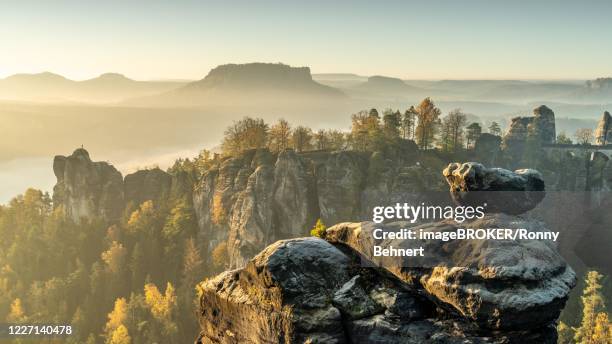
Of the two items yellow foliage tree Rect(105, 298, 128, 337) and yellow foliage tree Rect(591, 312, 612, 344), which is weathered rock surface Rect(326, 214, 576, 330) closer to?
yellow foliage tree Rect(591, 312, 612, 344)

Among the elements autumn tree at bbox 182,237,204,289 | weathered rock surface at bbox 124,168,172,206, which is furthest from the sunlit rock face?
autumn tree at bbox 182,237,204,289

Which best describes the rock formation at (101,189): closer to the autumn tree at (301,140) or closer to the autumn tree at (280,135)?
the autumn tree at (280,135)

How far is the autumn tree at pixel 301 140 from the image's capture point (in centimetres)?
10444

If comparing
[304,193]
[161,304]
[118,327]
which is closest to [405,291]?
[304,193]

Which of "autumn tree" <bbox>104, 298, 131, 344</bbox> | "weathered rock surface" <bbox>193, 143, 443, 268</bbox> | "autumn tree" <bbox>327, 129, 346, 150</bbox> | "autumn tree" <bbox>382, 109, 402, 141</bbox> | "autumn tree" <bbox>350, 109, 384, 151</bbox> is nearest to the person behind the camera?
"autumn tree" <bbox>104, 298, 131, 344</bbox>

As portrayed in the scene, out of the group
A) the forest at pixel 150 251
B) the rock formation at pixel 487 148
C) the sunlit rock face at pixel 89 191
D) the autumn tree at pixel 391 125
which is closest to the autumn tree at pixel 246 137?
the forest at pixel 150 251

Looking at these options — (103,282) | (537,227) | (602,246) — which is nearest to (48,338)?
(103,282)

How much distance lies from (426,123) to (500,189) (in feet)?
279

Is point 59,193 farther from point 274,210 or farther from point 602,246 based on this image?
point 602,246

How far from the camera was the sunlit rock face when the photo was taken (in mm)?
115250

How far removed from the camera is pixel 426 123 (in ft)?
332

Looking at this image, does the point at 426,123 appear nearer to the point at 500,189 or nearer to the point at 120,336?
the point at 120,336

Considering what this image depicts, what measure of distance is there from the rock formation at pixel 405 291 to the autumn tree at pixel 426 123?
84830mm

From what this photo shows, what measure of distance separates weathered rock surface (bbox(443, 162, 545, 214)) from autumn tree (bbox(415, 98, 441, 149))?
84.3 metres
